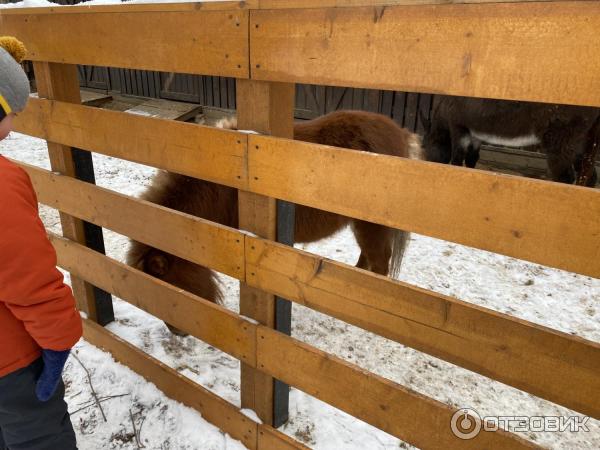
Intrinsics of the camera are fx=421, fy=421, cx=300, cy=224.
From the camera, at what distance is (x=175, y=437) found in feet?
7.79

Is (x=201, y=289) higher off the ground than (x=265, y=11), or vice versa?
(x=265, y=11)

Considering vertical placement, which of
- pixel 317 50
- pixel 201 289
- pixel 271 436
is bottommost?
pixel 271 436

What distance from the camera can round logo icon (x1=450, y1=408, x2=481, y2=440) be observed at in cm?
151

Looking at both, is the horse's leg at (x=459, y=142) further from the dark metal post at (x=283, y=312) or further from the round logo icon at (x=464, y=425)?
the round logo icon at (x=464, y=425)

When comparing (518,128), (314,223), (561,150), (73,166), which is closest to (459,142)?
(518,128)

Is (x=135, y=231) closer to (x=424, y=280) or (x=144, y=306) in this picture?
Result: (x=144, y=306)

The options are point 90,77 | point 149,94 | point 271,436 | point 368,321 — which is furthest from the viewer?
point 90,77

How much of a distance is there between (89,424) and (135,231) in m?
1.17

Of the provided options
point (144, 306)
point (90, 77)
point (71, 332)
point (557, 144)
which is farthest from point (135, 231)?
point (90, 77)

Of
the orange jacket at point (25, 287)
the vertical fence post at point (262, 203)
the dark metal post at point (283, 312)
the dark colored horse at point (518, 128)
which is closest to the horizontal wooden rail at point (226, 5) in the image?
the vertical fence post at point (262, 203)

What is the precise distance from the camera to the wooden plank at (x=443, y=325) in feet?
4.24

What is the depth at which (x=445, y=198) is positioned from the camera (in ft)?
4.39

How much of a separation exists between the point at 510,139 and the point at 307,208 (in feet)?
12.8

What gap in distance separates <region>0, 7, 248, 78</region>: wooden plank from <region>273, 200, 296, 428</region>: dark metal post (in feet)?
2.00
